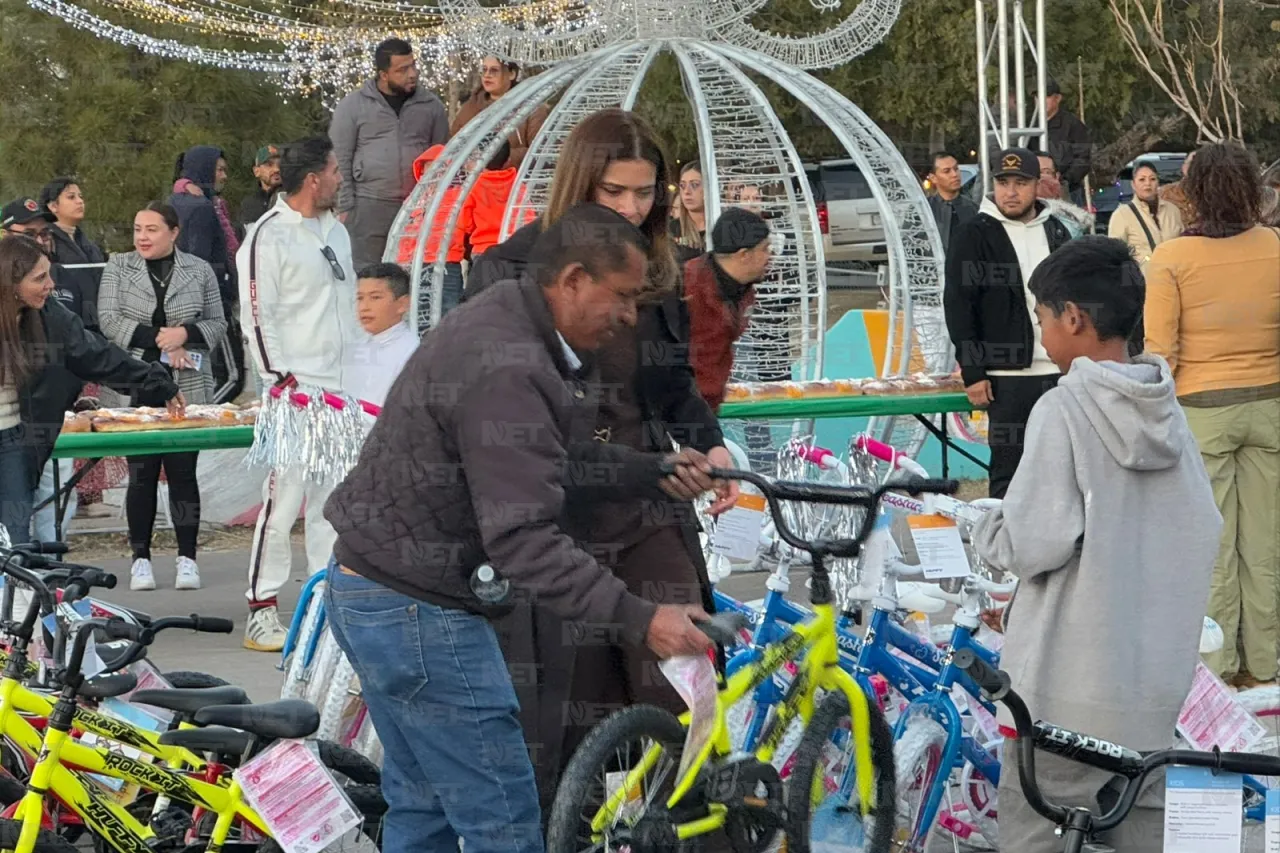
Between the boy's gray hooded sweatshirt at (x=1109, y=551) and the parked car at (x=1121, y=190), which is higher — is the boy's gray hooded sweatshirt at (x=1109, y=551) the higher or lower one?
the lower one

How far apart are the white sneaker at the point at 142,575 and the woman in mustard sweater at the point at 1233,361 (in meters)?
4.68

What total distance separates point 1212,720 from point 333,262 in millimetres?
4063

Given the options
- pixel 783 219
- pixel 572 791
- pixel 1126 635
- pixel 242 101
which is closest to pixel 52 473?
pixel 783 219

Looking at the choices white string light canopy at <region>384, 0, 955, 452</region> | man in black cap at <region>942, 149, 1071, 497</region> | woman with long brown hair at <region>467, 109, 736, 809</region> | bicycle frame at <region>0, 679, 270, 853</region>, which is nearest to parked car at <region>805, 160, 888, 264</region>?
white string light canopy at <region>384, 0, 955, 452</region>

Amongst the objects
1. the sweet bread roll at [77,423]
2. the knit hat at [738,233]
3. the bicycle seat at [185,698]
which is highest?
the knit hat at [738,233]

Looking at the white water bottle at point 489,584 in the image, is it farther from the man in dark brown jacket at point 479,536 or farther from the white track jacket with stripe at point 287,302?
the white track jacket with stripe at point 287,302

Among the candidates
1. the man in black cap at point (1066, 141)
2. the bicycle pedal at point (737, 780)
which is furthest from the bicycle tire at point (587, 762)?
the man in black cap at point (1066, 141)

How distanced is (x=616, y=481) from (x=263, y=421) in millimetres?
3519

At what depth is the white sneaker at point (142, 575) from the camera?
27.9 ft

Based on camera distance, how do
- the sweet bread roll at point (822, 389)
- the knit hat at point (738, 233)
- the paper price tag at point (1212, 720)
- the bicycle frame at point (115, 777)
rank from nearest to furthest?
the bicycle frame at point (115, 777) < the paper price tag at point (1212, 720) < the knit hat at point (738, 233) < the sweet bread roll at point (822, 389)

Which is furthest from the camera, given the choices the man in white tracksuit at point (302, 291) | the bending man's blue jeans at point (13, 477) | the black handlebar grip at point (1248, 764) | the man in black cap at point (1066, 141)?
the man in black cap at point (1066, 141)

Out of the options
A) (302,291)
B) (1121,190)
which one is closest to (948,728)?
(302,291)

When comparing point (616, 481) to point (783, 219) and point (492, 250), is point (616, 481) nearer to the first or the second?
point (492, 250)

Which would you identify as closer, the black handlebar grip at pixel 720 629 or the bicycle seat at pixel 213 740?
the black handlebar grip at pixel 720 629
